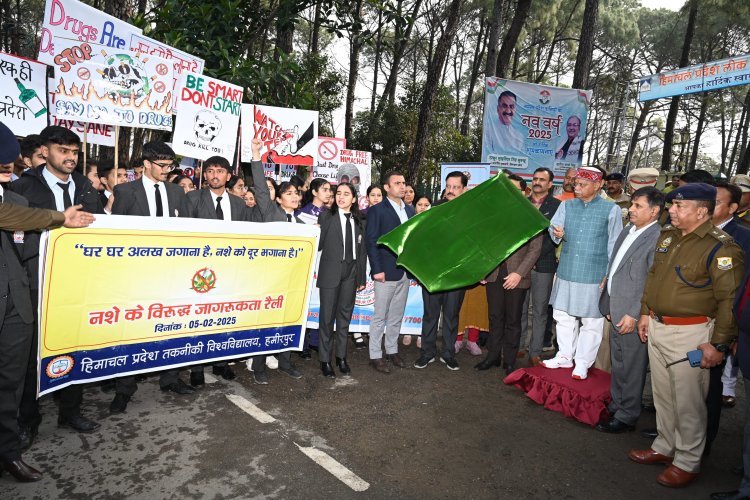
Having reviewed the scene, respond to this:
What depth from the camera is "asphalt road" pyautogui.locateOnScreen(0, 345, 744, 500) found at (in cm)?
303

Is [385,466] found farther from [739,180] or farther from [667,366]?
[739,180]

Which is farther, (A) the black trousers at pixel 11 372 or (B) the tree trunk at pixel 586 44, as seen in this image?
(B) the tree trunk at pixel 586 44

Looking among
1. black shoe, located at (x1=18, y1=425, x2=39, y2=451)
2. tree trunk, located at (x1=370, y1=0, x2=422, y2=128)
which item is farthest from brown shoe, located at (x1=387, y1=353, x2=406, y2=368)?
tree trunk, located at (x1=370, y1=0, x2=422, y2=128)

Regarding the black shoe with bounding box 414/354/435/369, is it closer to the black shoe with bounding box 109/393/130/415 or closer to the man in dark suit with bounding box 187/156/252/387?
the man in dark suit with bounding box 187/156/252/387

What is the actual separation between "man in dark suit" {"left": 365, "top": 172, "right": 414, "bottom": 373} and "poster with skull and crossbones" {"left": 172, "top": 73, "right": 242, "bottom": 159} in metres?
1.98

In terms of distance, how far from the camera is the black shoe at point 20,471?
2899 mm

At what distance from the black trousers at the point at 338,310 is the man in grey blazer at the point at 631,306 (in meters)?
2.51

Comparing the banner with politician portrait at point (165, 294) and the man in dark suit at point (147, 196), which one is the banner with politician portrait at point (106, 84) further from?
the banner with politician portrait at point (165, 294)

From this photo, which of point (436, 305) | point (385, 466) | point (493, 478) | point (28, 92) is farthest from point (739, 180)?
point (28, 92)

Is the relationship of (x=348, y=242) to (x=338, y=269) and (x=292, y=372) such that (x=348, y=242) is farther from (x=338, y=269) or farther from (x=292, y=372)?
Result: (x=292, y=372)

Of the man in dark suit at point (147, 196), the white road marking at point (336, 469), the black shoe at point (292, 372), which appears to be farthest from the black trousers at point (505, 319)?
the man in dark suit at point (147, 196)

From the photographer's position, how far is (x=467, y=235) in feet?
15.2

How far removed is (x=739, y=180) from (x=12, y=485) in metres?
7.04

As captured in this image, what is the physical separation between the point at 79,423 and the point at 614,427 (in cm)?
433
